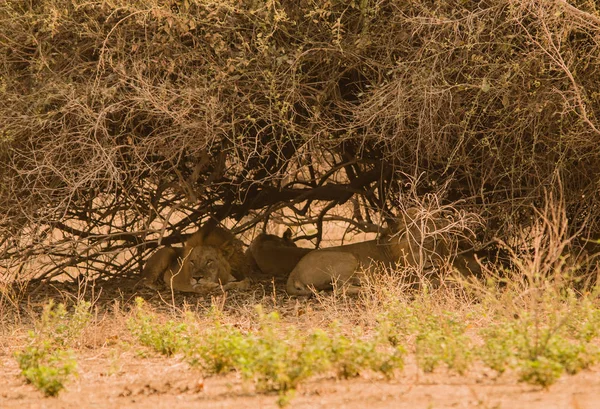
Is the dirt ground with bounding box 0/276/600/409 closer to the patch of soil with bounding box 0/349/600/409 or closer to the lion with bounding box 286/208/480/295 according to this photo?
the patch of soil with bounding box 0/349/600/409

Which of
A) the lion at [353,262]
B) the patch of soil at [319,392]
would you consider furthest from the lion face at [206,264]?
the patch of soil at [319,392]

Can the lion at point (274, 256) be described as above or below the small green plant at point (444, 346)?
above

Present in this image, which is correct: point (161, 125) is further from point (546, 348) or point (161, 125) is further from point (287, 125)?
point (546, 348)

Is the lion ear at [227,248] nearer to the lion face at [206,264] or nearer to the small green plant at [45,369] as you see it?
the lion face at [206,264]

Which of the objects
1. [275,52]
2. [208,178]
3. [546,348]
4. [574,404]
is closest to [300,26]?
[275,52]

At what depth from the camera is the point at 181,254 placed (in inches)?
388

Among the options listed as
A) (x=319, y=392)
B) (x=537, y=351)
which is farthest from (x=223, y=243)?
(x=537, y=351)

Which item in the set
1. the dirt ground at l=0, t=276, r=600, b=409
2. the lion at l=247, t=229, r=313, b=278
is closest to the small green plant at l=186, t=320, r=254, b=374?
the dirt ground at l=0, t=276, r=600, b=409

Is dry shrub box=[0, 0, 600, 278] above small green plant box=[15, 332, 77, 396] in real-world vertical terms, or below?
above

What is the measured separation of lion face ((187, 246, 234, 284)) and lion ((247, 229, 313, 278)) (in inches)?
43.6

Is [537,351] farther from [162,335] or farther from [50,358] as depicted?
Answer: [50,358]

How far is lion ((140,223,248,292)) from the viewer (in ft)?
31.1

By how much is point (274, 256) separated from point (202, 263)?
4.46 feet

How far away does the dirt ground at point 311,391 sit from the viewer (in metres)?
4.49
